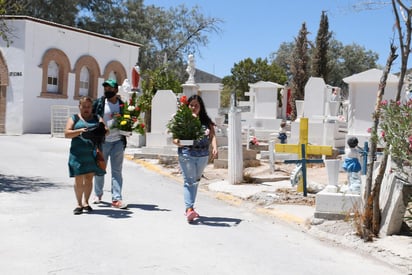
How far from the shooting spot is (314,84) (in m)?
18.3

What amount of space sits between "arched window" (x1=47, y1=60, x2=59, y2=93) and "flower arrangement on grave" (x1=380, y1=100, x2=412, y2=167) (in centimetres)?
2113

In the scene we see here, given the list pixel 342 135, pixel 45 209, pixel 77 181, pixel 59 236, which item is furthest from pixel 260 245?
pixel 342 135

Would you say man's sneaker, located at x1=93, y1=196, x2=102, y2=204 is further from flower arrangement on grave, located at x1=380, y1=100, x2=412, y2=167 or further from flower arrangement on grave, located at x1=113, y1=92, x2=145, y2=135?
flower arrangement on grave, located at x1=380, y1=100, x2=412, y2=167

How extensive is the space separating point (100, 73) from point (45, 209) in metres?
20.8

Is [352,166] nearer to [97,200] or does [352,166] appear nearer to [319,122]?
[97,200]

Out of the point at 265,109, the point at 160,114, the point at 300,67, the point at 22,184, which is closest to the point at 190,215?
the point at 22,184

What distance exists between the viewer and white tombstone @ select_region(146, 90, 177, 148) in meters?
15.9

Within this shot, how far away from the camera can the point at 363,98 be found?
1505cm

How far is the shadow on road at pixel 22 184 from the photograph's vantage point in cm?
877

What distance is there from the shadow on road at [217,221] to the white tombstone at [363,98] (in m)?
8.68

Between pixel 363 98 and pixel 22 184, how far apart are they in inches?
389

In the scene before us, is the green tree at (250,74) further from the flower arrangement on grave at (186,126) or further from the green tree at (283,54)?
the flower arrangement on grave at (186,126)

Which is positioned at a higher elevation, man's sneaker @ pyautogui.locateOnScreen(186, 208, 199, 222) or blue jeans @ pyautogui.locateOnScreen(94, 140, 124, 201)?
blue jeans @ pyautogui.locateOnScreen(94, 140, 124, 201)

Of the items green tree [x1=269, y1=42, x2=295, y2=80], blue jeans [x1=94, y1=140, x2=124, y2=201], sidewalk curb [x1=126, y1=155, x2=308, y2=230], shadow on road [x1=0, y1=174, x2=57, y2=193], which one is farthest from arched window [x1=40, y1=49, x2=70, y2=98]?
green tree [x1=269, y1=42, x2=295, y2=80]
